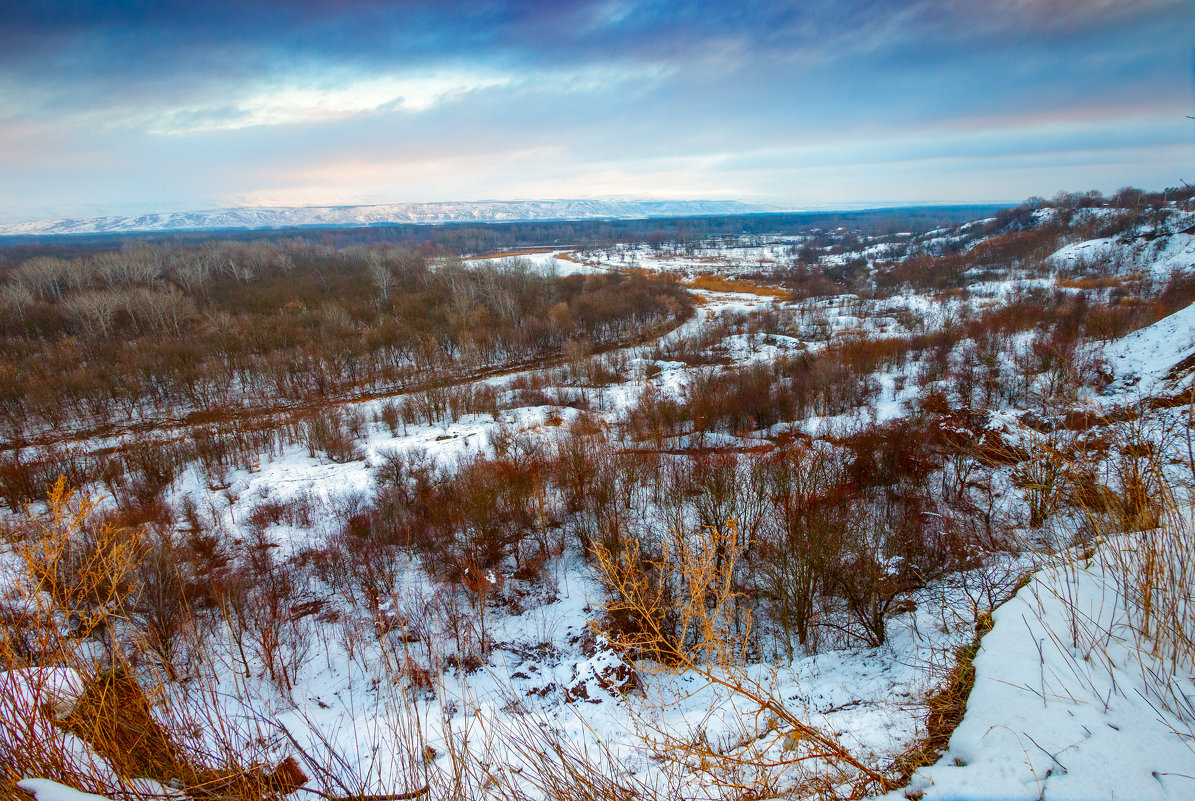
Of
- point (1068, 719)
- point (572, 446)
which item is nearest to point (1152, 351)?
point (572, 446)

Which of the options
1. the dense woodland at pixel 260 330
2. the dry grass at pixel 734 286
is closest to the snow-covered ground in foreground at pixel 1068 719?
the dense woodland at pixel 260 330

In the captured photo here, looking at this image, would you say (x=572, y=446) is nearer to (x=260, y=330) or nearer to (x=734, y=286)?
(x=260, y=330)

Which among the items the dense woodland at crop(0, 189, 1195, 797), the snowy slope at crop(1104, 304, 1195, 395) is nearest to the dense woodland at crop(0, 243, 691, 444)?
the dense woodland at crop(0, 189, 1195, 797)

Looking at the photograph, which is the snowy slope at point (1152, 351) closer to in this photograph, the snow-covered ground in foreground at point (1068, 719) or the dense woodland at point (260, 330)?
the snow-covered ground in foreground at point (1068, 719)

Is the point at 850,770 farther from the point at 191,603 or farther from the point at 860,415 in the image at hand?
the point at 860,415

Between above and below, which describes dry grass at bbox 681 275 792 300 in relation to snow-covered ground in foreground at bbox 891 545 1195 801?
above

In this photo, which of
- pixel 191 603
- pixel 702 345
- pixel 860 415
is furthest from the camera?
pixel 702 345

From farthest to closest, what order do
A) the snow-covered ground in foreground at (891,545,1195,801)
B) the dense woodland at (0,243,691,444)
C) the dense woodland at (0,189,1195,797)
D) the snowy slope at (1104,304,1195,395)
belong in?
1. the dense woodland at (0,243,691,444)
2. the snowy slope at (1104,304,1195,395)
3. the dense woodland at (0,189,1195,797)
4. the snow-covered ground in foreground at (891,545,1195,801)

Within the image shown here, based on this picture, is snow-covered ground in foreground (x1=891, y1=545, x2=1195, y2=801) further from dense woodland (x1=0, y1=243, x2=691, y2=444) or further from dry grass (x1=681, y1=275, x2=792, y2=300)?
dry grass (x1=681, y1=275, x2=792, y2=300)

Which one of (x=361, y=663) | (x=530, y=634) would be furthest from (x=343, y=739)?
(x=530, y=634)
